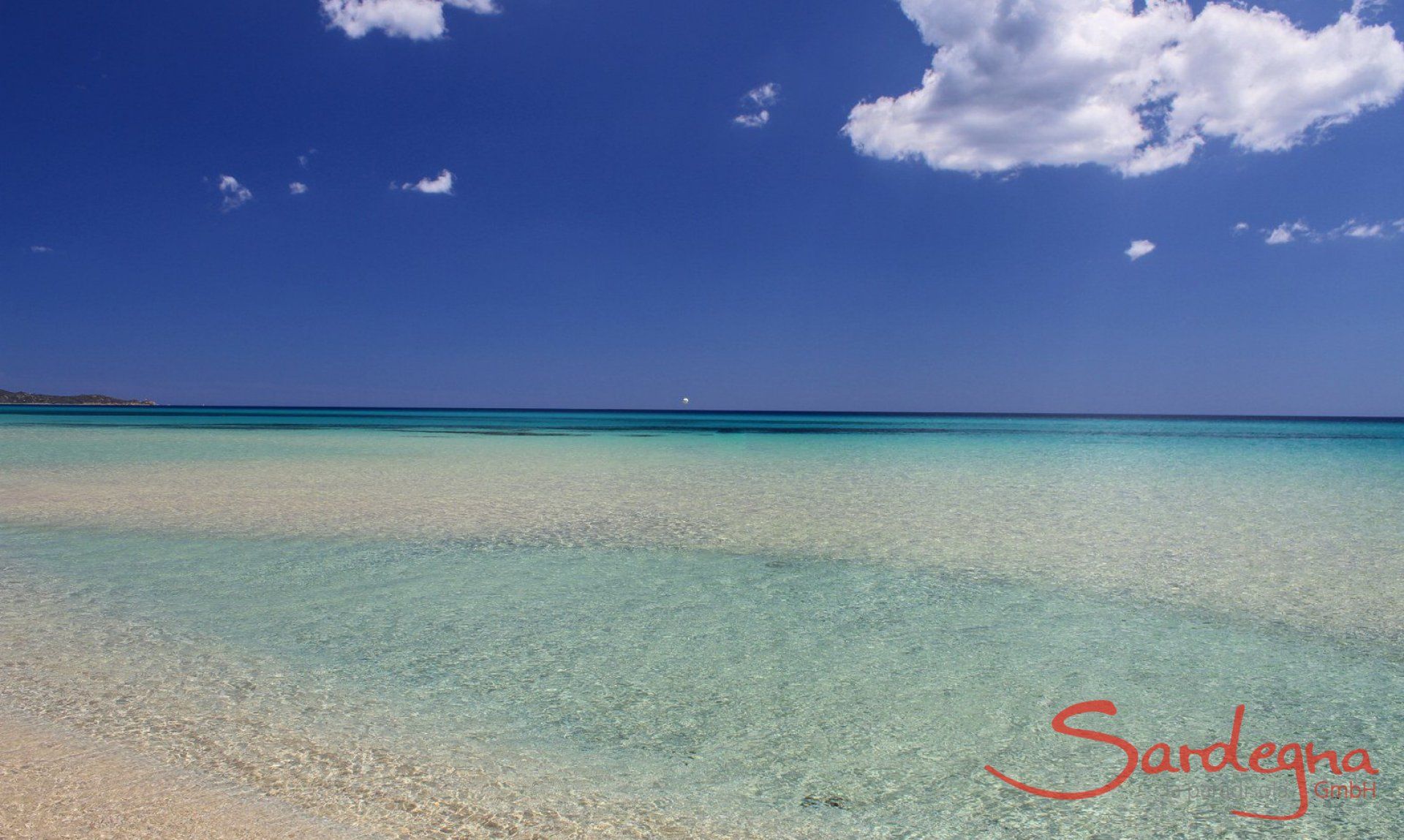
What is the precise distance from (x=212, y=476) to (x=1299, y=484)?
56.9 ft

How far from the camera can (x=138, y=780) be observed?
2.38m

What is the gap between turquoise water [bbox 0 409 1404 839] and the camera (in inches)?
92.7

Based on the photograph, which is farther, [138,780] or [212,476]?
[212,476]

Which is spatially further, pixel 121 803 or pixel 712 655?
pixel 712 655

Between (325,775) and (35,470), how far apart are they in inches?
569

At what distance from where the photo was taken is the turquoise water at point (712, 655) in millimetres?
2355

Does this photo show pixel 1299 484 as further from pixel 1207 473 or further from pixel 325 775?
pixel 325 775

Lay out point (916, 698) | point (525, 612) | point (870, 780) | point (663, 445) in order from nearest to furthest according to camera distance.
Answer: point (870, 780) → point (916, 698) → point (525, 612) → point (663, 445)

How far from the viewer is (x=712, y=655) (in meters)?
3.61

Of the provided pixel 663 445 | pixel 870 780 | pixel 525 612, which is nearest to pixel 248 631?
pixel 525 612

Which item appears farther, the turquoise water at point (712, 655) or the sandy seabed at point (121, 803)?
the turquoise water at point (712, 655)

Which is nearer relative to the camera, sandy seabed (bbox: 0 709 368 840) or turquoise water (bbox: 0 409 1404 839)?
sandy seabed (bbox: 0 709 368 840)

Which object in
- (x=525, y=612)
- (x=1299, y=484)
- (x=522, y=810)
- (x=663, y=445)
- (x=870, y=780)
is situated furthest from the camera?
(x=663, y=445)

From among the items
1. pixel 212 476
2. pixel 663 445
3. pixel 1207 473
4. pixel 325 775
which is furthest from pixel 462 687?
pixel 663 445
